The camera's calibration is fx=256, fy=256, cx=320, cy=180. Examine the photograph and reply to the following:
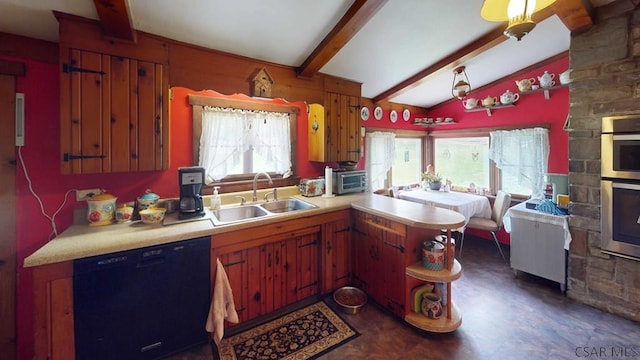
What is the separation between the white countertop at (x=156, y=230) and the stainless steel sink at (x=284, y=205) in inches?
11.2

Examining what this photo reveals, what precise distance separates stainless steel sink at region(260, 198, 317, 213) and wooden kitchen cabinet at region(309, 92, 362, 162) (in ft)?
1.85

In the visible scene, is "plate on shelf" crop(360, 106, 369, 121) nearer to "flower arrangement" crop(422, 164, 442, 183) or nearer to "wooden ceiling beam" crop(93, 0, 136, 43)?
"flower arrangement" crop(422, 164, 442, 183)

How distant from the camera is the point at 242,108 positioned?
2586 millimetres

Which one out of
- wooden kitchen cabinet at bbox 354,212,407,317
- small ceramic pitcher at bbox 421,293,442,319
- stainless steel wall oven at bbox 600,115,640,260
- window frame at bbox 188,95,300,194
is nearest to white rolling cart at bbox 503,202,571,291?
stainless steel wall oven at bbox 600,115,640,260

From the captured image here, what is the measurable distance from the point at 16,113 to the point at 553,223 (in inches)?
177

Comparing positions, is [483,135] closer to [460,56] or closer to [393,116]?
[393,116]

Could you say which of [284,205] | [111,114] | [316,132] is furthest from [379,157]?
[111,114]

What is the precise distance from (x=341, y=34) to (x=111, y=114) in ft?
5.90

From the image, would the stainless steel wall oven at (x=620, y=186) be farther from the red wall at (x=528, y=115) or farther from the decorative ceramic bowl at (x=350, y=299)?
the decorative ceramic bowl at (x=350, y=299)

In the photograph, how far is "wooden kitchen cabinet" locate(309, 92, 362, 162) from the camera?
9.30 feet

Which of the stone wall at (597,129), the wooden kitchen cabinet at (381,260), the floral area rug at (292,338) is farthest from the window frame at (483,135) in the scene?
the floral area rug at (292,338)

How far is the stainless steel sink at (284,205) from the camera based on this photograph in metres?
2.59

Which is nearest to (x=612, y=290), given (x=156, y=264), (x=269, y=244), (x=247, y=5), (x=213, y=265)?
(x=269, y=244)

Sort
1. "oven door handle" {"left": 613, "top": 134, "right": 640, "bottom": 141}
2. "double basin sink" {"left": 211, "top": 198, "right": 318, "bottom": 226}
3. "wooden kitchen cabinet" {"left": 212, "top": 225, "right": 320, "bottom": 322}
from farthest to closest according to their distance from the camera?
"double basin sink" {"left": 211, "top": 198, "right": 318, "bottom": 226} < "oven door handle" {"left": 613, "top": 134, "right": 640, "bottom": 141} < "wooden kitchen cabinet" {"left": 212, "top": 225, "right": 320, "bottom": 322}
